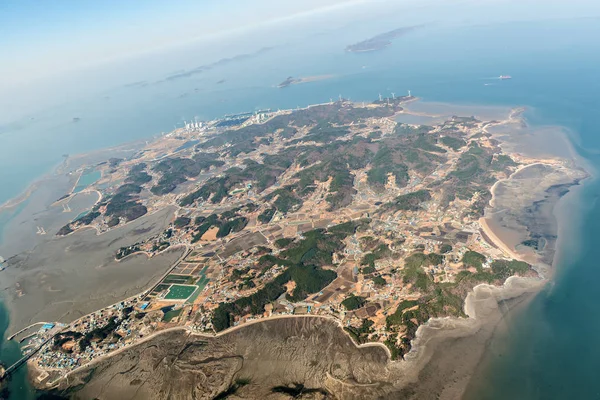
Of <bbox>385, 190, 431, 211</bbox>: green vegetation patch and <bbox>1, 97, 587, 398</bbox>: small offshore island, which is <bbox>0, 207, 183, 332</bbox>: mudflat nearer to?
<bbox>1, 97, 587, 398</bbox>: small offshore island

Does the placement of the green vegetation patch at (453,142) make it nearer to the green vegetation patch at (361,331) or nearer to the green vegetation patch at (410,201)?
the green vegetation patch at (410,201)

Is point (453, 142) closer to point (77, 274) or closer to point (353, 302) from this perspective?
point (353, 302)

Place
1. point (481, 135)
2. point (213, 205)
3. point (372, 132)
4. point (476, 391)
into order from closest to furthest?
point (476, 391), point (213, 205), point (481, 135), point (372, 132)

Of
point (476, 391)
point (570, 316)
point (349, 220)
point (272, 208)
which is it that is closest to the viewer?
point (476, 391)

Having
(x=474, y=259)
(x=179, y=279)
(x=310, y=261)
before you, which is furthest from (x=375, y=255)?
(x=179, y=279)

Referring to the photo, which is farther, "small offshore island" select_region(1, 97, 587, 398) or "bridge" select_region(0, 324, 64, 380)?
"bridge" select_region(0, 324, 64, 380)

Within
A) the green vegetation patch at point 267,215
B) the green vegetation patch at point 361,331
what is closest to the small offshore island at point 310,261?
the green vegetation patch at point 361,331

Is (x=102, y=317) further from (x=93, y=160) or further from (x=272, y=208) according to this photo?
(x=93, y=160)

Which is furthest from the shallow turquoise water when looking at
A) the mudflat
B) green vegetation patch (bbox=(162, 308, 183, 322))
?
green vegetation patch (bbox=(162, 308, 183, 322))

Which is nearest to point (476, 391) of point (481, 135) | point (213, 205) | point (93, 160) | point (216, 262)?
point (216, 262)
